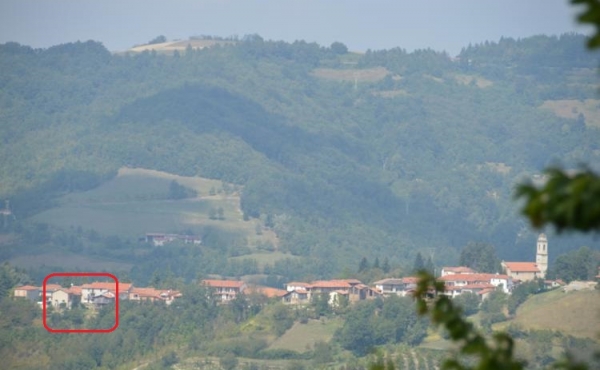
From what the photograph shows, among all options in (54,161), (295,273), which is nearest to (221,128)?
(54,161)

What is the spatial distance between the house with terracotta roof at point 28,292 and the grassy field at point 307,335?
18.0m

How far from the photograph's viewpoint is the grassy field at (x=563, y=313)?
74.1m

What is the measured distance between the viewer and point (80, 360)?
78500 mm

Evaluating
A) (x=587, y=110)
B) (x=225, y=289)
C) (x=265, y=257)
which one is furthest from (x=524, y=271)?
(x=587, y=110)

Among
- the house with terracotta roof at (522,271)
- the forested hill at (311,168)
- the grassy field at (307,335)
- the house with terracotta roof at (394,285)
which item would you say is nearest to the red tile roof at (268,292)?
the house with terracotta roof at (394,285)

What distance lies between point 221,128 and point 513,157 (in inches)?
1360

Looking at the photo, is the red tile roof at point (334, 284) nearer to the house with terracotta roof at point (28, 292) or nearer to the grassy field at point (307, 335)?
the grassy field at point (307, 335)

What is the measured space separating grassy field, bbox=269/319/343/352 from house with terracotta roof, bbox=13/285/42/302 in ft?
58.9

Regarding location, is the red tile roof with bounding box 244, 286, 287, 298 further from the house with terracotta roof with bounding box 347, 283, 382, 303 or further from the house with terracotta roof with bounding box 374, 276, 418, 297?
the house with terracotta roof with bounding box 374, 276, 418, 297

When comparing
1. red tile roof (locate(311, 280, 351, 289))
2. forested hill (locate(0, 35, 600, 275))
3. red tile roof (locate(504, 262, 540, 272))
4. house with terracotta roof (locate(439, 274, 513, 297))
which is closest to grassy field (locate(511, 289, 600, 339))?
house with terracotta roof (locate(439, 274, 513, 297))

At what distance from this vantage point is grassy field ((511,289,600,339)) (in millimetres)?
74062

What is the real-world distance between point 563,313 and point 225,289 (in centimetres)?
3413

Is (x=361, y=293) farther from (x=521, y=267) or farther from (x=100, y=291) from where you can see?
(x=100, y=291)

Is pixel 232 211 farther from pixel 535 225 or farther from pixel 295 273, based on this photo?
pixel 535 225
